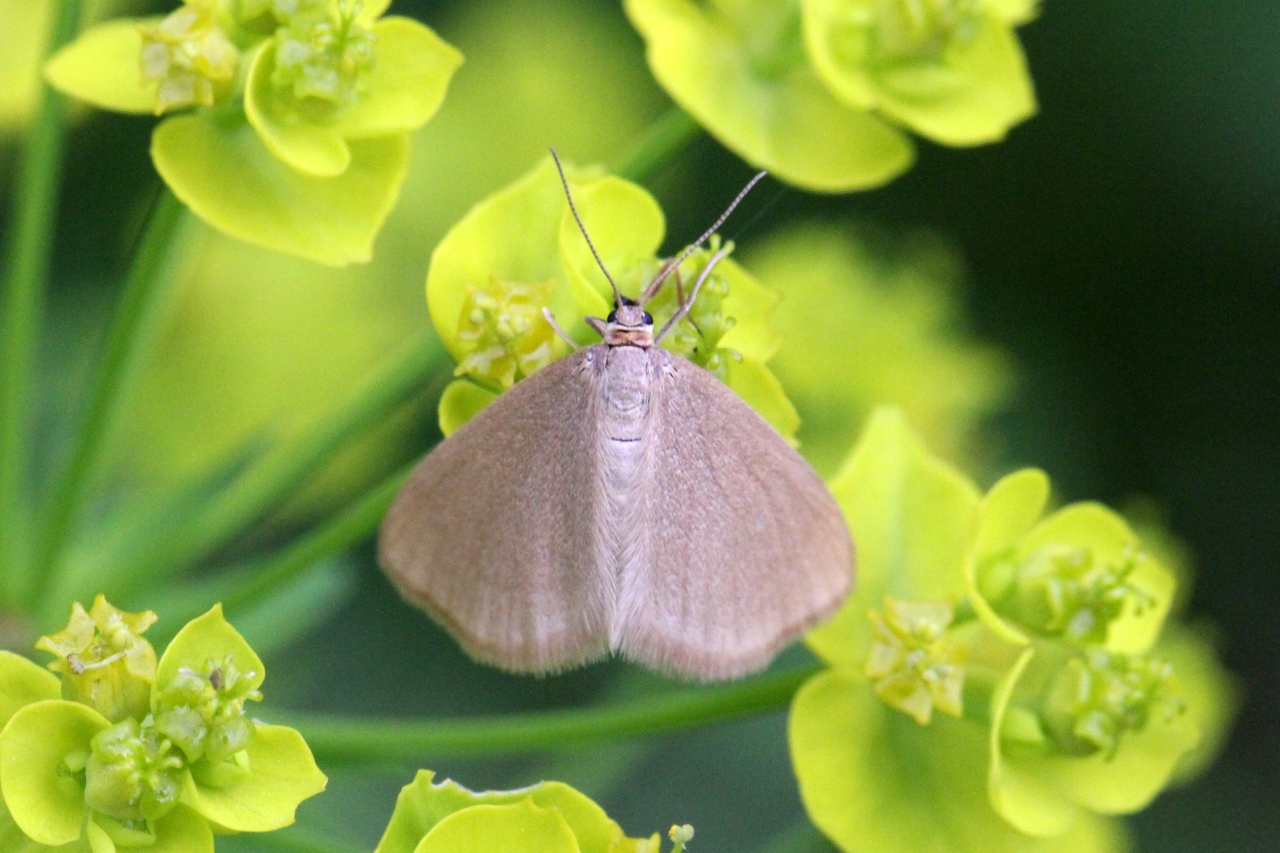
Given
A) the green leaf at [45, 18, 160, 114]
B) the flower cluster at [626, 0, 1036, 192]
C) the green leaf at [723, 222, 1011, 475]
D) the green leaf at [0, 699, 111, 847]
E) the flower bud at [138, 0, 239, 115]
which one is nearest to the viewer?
the green leaf at [0, 699, 111, 847]

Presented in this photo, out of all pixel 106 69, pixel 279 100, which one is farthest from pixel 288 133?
pixel 106 69

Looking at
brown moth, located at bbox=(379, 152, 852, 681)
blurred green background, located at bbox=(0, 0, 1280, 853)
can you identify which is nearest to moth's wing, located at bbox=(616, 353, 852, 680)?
brown moth, located at bbox=(379, 152, 852, 681)

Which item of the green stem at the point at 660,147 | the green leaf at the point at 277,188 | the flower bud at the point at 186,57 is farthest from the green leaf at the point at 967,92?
the flower bud at the point at 186,57

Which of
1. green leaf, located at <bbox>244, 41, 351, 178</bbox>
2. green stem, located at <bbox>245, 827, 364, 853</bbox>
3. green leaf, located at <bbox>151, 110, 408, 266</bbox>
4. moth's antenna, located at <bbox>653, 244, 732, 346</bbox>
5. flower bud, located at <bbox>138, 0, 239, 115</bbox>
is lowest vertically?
green stem, located at <bbox>245, 827, 364, 853</bbox>

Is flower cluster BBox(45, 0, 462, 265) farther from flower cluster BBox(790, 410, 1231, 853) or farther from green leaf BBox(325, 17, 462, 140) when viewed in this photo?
flower cluster BBox(790, 410, 1231, 853)

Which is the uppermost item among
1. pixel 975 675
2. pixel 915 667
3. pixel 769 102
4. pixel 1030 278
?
pixel 769 102

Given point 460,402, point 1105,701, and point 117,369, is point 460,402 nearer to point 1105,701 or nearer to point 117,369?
point 117,369

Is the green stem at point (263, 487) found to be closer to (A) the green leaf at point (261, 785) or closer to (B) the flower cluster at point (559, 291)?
(B) the flower cluster at point (559, 291)
